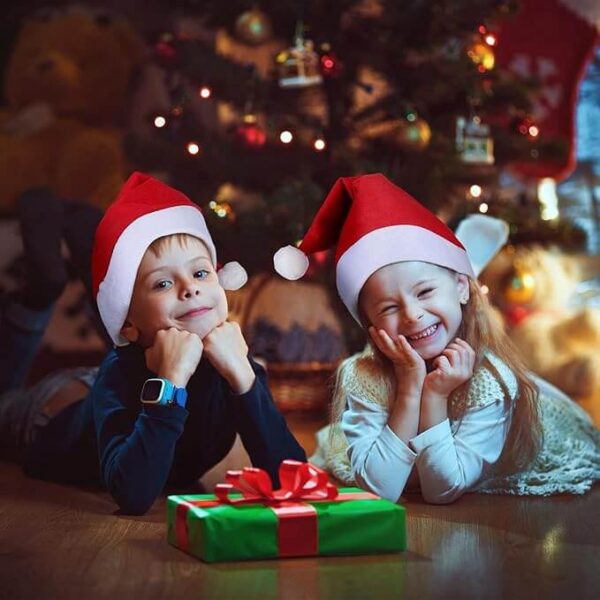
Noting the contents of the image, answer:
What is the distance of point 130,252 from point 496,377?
551mm

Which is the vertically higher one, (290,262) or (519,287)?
(290,262)

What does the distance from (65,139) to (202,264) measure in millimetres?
2073

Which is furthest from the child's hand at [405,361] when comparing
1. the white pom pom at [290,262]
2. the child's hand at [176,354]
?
the child's hand at [176,354]

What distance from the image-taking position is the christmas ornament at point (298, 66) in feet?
8.34

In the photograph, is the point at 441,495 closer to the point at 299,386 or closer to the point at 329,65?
the point at 299,386

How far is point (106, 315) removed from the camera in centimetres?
167

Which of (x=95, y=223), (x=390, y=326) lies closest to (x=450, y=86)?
(x=95, y=223)

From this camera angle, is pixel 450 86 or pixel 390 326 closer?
pixel 390 326

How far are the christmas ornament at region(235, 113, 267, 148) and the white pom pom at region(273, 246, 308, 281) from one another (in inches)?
37.6

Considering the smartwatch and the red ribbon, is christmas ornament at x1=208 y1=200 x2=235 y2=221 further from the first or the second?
the red ribbon

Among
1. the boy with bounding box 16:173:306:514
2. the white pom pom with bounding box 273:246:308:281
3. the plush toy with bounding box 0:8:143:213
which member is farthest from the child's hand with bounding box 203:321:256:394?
the plush toy with bounding box 0:8:143:213

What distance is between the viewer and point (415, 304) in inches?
65.1

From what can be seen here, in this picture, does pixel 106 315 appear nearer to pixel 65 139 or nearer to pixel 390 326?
pixel 390 326

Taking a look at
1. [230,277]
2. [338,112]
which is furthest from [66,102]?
[230,277]
